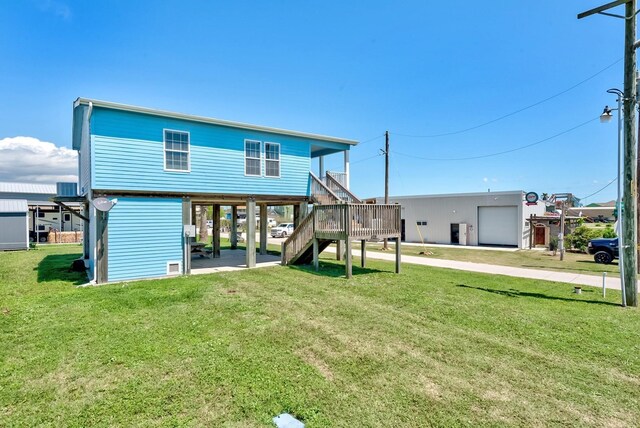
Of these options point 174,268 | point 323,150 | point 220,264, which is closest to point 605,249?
point 323,150

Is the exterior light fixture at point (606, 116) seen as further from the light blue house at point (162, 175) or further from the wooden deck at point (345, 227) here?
the light blue house at point (162, 175)

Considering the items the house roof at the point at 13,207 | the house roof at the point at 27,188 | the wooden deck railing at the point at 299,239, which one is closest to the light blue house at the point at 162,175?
the wooden deck railing at the point at 299,239

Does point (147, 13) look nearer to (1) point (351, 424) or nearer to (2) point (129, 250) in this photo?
(2) point (129, 250)

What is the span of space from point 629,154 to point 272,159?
10.8 meters

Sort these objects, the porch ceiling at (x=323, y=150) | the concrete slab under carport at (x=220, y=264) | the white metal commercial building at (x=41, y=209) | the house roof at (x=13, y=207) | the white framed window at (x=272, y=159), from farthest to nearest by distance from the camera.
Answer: the white metal commercial building at (x=41, y=209), the house roof at (x=13, y=207), the porch ceiling at (x=323, y=150), the white framed window at (x=272, y=159), the concrete slab under carport at (x=220, y=264)

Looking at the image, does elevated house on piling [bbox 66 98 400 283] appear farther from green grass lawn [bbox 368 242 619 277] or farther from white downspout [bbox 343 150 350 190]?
green grass lawn [bbox 368 242 619 277]

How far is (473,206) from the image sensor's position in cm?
2492

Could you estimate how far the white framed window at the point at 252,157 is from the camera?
1280 centimetres

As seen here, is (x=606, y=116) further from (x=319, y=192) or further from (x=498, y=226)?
(x=498, y=226)

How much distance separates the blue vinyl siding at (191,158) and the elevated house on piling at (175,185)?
0.09 ft

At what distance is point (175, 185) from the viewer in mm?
11227

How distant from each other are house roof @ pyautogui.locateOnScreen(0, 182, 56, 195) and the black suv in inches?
1495

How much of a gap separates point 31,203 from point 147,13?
23206 mm

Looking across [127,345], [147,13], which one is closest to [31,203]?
[147,13]
